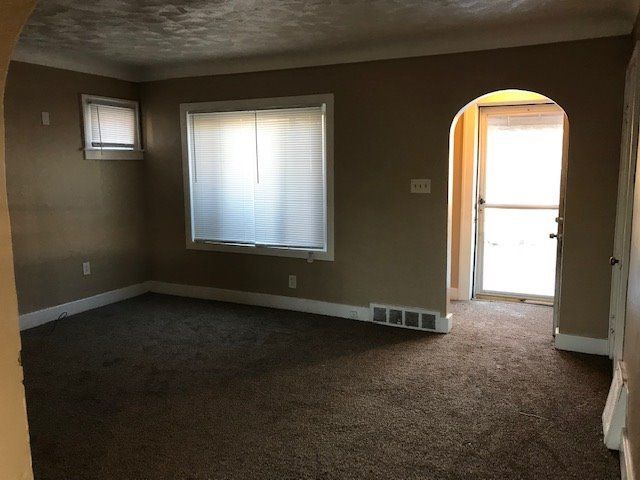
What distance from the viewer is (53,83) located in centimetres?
461

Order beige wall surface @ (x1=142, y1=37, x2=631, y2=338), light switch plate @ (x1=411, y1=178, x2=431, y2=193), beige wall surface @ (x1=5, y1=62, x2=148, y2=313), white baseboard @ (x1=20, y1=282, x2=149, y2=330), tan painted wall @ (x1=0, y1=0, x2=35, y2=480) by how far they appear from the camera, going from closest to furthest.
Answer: tan painted wall @ (x1=0, y1=0, x2=35, y2=480)
beige wall surface @ (x1=142, y1=37, x2=631, y2=338)
light switch plate @ (x1=411, y1=178, x2=431, y2=193)
beige wall surface @ (x1=5, y1=62, x2=148, y2=313)
white baseboard @ (x1=20, y1=282, x2=149, y2=330)

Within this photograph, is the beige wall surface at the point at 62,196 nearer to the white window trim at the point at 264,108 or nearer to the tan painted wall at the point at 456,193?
the white window trim at the point at 264,108

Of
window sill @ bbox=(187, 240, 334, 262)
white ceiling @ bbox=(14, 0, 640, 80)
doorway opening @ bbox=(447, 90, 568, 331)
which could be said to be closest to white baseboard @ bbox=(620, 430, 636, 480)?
white ceiling @ bbox=(14, 0, 640, 80)

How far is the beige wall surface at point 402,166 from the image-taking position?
364 centimetres

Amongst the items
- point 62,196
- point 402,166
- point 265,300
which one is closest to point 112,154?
point 62,196

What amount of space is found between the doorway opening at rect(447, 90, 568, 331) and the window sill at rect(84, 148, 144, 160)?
3.18 m

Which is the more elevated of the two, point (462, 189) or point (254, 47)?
point (254, 47)

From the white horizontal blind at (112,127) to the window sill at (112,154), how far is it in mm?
40

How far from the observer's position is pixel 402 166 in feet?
14.1

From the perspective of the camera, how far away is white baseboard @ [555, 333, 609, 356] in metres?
3.75

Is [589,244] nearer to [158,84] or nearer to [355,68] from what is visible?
[355,68]

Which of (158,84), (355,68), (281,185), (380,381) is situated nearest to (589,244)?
(380,381)

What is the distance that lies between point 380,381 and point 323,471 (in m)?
1.04

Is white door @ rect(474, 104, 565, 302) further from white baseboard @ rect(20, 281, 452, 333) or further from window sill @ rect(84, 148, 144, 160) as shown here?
window sill @ rect(84, 148, 144, 160)
